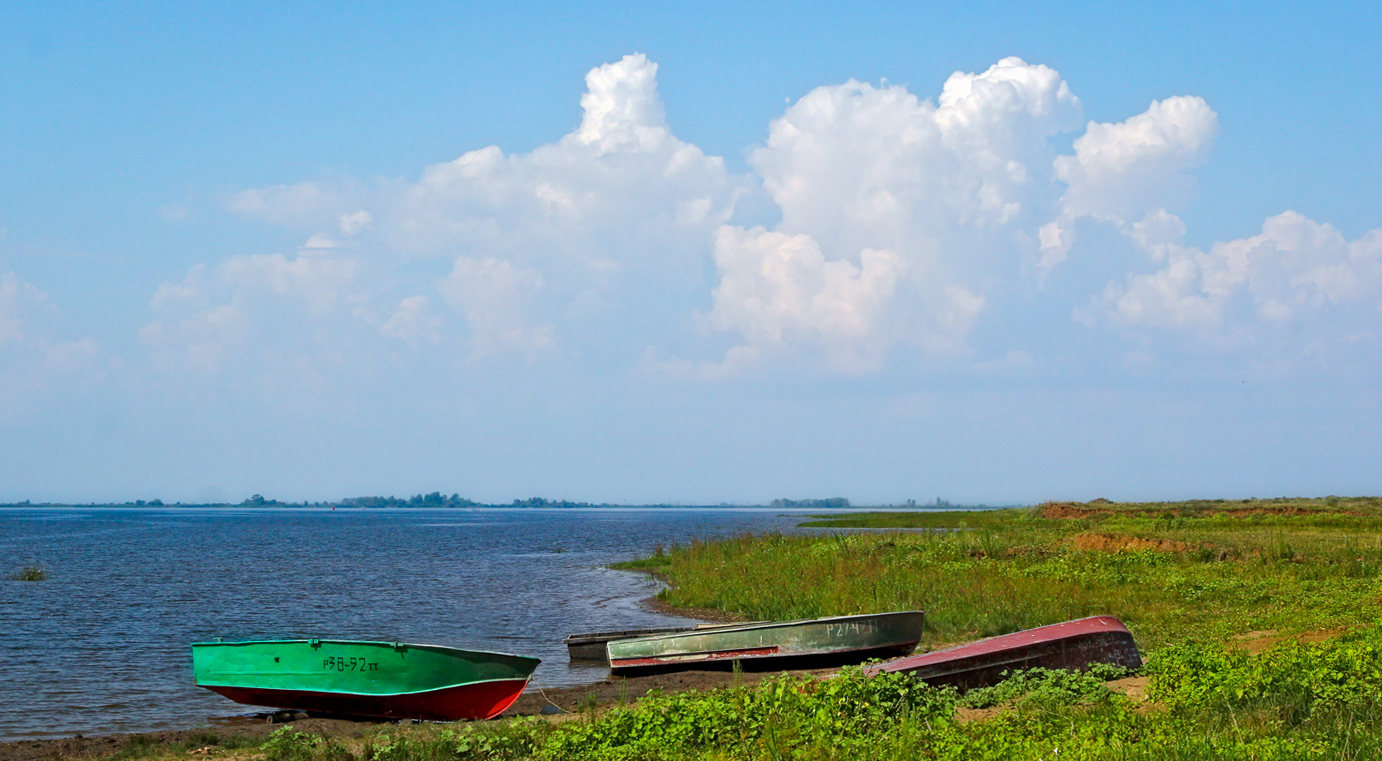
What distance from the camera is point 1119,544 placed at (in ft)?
102

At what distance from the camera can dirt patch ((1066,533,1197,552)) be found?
28.7 m

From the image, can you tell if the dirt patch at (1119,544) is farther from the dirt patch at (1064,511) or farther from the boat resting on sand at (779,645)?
the dirt patch at (1064,511)

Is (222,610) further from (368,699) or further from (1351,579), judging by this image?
(1351,579)

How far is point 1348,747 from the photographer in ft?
23.8

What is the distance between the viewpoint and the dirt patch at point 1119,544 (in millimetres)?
28703

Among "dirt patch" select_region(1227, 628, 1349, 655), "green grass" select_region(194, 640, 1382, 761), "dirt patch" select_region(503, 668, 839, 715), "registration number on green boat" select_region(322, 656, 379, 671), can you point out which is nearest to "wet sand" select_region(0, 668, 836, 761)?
"dirt patch" select_region(503, 668, 839, 715)

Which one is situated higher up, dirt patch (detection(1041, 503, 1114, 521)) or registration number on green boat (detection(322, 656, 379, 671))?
registration number on green boat (detection(322, 656, 379, 671))

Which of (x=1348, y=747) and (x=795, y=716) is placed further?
(x=795, y=716)

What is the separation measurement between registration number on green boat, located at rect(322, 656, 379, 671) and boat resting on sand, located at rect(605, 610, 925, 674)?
4420mm

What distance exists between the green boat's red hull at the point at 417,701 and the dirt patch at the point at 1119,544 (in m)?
21.9

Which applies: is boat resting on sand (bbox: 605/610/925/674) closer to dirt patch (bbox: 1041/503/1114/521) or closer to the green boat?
the green boat

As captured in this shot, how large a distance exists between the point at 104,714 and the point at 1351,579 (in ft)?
84.0

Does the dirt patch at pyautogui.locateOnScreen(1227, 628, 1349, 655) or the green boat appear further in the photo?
the dirt patch at pyautogui.locateOnScreen(1227, 628, 1349, 655)

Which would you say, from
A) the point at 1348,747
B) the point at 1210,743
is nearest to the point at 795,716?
the point at 1210,743
